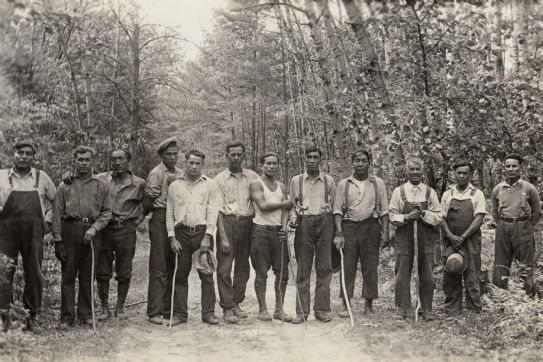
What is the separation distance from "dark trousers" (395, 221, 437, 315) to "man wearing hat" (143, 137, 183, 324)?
2745 mm

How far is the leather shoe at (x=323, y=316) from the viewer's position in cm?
678

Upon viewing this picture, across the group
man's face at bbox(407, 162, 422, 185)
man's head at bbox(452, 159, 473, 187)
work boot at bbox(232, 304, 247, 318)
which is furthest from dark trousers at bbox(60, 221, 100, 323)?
man's head at bbox(452, 159, 473, 187)

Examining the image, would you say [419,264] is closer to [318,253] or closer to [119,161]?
[318,253]

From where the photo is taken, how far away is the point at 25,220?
5938mm

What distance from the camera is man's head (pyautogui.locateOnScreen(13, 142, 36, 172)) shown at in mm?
5887

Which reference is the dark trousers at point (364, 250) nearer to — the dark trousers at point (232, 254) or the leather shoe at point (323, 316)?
the leather shoe at point (323, 316)

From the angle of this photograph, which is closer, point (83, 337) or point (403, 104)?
point (83, 337)

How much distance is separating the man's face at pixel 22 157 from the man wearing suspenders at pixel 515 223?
556 centimetres

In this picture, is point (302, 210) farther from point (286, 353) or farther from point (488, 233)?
point (488, 233)

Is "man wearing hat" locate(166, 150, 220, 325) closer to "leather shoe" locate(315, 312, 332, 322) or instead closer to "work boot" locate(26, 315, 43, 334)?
"leather shoe" locate(315, 312, 332, 322)

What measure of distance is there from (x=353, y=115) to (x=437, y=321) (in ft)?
10.8

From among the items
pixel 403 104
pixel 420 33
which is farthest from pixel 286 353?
pixel 420 33

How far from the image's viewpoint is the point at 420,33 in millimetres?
7336

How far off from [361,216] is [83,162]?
3.24 m
